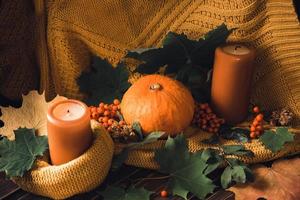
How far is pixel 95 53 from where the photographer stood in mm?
972

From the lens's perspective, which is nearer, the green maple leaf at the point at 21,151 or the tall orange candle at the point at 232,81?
the green maple leaf at the point at 21,151

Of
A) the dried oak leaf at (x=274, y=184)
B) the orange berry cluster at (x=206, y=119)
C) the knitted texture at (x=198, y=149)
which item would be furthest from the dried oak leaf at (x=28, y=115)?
the dried oak leaf at (x=274, y=184)

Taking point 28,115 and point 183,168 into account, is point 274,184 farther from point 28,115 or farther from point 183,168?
point 28,115

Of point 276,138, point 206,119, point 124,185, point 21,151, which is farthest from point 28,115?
point 276,138

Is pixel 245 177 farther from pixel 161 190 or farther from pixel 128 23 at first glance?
pixel 128 23

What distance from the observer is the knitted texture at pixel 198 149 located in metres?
0.84

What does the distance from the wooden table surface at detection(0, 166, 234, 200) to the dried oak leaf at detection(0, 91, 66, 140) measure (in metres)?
0.09

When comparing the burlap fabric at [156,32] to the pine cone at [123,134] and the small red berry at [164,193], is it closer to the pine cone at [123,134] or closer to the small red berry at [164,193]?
the pine cone at [123,134]

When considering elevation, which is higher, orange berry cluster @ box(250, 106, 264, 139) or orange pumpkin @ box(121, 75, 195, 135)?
orange pumpkin @ box(121, 75, 195, 135)

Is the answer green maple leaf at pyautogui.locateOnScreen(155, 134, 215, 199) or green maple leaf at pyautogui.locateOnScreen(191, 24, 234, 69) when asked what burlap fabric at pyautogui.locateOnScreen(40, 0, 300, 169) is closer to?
green maple leaf at pyautogui.locateOnScreen(191, 24, 234, 69)

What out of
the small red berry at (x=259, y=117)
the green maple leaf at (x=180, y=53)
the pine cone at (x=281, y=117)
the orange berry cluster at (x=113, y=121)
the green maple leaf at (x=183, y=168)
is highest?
the green maple leaf at (x=180, y=53)

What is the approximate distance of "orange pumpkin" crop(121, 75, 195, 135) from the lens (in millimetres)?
853

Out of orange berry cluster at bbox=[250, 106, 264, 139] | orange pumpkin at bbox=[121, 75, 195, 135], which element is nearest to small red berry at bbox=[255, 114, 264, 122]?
orange berry cluster at bbox=[250, 106, 264, 139]

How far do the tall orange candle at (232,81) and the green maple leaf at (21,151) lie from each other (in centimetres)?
33
